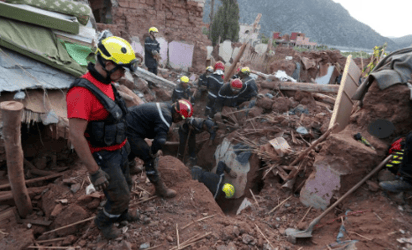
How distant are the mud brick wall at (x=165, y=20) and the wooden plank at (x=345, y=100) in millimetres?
8080

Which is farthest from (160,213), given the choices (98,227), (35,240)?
(35,240)

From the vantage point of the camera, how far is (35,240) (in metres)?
2.82

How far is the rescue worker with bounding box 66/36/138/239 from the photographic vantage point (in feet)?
7.01

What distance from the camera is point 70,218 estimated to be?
300 centimetres

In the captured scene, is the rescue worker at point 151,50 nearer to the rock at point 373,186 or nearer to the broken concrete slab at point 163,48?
the broken concrete slab at point 163,48

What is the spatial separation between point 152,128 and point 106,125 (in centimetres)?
128

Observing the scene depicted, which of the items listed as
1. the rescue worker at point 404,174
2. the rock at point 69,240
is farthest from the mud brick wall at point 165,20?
the rescue worker at point 404,174

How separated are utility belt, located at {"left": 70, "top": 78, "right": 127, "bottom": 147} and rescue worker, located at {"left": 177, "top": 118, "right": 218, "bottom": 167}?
2977 mm

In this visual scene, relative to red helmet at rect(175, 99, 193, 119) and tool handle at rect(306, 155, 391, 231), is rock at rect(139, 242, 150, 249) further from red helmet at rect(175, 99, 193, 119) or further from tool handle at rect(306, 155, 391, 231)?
tool handle at rect(306, 155, 391, 231)

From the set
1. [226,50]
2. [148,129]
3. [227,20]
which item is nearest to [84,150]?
[148,129]

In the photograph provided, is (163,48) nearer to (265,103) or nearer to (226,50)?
(226,50)

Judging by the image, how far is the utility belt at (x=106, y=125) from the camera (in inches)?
87.0

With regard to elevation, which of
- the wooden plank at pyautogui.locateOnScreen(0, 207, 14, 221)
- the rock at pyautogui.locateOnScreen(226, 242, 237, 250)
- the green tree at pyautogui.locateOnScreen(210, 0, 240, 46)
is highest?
the green tree at pyautogui.locateOnScreen(210, 0, 240, 46)

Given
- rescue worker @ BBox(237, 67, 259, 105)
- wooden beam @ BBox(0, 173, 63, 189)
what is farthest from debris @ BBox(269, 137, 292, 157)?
wooden beam @ BBox(0, 173, 63, 189)
